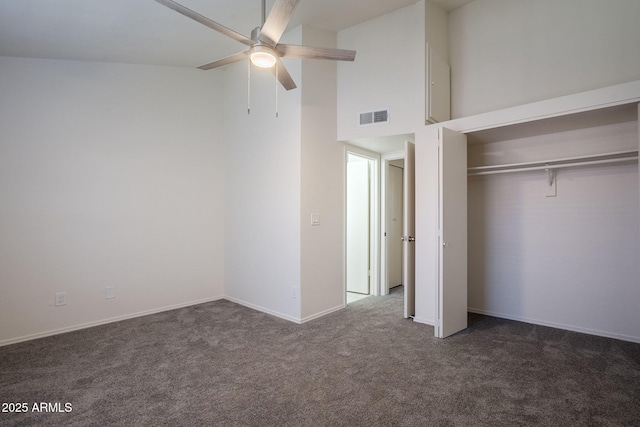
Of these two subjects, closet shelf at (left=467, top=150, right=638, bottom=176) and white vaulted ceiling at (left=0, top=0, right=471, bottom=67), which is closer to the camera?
white vaulted ceiling at (left=0, top=0, right=471, bottom=67)

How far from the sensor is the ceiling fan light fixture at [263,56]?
227cm

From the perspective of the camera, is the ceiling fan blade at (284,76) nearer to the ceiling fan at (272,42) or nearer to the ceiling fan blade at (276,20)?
the ceiling fan at (272,42)

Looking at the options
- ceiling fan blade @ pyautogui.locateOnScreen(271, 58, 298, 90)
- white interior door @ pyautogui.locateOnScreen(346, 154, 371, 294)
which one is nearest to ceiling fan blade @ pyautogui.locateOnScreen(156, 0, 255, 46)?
ceiling fan blade @ pyautogui.locateOnScreen(271, 58, 298, 90)

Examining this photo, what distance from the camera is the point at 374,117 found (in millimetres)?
3902

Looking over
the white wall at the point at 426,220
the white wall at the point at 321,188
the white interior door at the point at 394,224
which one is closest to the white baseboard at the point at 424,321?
the white wall at the point at 426,220

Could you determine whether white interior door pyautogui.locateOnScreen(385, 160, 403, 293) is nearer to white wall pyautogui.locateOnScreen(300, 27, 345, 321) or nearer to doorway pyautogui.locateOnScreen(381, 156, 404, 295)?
doorway pyautogui.locateOnScreen(381, 156, 404, 295)

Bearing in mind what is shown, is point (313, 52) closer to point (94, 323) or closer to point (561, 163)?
point (561, 163)

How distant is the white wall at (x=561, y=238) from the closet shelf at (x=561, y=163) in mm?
115

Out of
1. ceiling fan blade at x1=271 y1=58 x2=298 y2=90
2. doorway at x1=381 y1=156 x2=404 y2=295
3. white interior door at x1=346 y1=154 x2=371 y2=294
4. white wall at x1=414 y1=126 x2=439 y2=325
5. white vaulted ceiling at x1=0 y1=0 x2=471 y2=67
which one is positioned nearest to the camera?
ceiling fan blade at x1=271 y1=58 x2=298 y2=90

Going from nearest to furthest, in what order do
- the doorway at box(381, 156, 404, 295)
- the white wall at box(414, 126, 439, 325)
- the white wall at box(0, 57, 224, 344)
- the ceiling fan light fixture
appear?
the ceiling fan light fixture, the white wall at box(0, 57, 224, 344), the white wall at box(414, 126, 439, 325), the doorway at box(381, 156, 404, 295)

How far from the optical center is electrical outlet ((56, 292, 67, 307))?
3.46 meters

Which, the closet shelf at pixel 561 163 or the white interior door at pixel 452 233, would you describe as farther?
the white interior door at pixel 452 233

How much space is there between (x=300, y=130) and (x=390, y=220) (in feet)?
7.10

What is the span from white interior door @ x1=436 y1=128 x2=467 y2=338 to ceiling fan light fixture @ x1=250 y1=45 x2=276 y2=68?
1.75 metres
